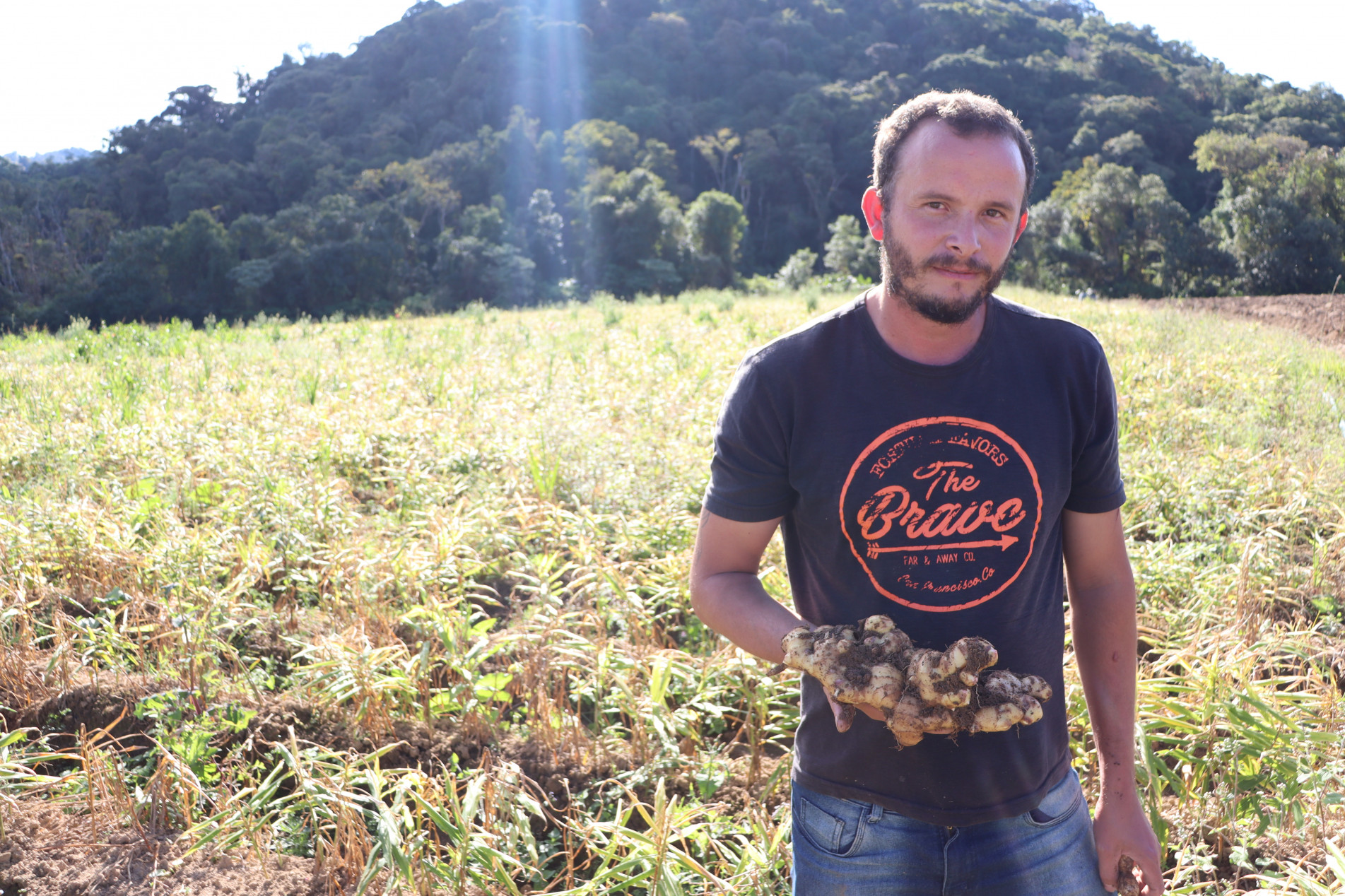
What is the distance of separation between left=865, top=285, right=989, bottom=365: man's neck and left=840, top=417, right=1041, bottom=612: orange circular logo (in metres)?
0.12

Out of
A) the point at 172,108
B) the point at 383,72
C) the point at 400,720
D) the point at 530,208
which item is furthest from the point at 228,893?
the point at 383,72

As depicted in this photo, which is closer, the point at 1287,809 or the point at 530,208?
the point at 1287,809

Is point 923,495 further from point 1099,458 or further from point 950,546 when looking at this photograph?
point 1099,458

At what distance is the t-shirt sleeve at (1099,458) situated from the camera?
1578mm

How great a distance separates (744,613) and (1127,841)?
841 millimetres

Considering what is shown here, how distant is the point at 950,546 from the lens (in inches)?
58.9

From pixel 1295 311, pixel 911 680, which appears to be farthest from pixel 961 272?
pixel 1295 311

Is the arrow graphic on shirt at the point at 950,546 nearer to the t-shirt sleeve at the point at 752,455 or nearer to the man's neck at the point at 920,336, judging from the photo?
the t-shirt sleeve at the point at 752,455

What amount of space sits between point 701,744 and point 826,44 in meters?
78.5

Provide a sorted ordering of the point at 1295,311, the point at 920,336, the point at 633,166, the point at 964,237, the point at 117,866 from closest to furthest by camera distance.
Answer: the point at 964,237, the point at 920,336, the point at 117,866, the point at 1295,311, the point at 633,166

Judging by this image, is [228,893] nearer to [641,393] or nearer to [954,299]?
[954,299]

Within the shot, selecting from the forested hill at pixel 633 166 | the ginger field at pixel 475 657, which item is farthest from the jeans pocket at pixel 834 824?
the forested hill at pixel 633 166

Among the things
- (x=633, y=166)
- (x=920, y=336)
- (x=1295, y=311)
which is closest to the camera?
(x=920, y=336)

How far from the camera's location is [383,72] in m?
65.1
